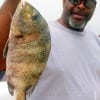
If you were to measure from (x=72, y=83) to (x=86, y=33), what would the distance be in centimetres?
44

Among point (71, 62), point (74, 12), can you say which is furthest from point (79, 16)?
point (71, 62)

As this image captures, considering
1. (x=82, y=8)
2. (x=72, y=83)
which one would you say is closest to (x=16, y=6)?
(x=82, y=8)

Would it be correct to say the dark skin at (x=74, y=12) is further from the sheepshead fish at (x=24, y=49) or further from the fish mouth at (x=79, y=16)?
the sheepshead fish at (x=24, y=49)

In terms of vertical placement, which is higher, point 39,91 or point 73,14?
point 73,14

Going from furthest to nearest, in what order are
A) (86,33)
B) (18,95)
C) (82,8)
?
(86,33) → (82,8) → (18,95)

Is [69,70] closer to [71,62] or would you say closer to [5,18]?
[71,62]

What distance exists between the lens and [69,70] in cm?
233

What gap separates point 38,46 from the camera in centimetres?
144

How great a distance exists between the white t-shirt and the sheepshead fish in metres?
0.79

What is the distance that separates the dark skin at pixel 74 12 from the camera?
2232 millimetres

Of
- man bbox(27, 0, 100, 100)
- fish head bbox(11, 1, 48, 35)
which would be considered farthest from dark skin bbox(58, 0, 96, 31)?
fish head bbox(11, 1, 48, 35)

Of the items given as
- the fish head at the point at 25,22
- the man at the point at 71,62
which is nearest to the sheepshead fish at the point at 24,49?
the fish head at the point at 25,22

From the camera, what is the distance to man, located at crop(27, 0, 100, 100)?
7.41 ft

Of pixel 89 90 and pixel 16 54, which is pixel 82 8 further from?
pixel 16 54
